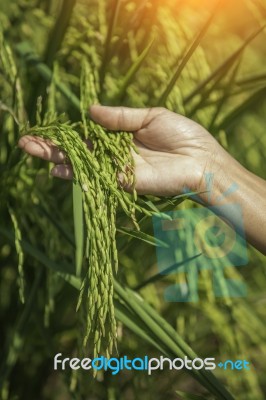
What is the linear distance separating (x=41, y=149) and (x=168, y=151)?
217mm

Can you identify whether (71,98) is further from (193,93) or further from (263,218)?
(263,218)

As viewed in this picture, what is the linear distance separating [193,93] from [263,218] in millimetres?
209

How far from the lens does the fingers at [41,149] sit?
2.71ft

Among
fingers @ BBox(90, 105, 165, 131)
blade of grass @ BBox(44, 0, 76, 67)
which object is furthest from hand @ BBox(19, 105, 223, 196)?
blade of grass @ BBox(44, 0, 76, 67)

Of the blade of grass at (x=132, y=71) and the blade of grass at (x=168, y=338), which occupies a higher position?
the blade of grass at (x=132, y=71)

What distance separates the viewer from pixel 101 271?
64 cm

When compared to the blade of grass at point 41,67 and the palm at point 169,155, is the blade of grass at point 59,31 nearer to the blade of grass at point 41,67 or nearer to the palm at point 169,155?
the blade of grass at point 41,67

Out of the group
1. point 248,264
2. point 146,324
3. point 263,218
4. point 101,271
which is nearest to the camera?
point 101,271

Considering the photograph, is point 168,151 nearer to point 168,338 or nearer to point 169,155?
point 169,155

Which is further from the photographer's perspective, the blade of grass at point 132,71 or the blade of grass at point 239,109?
the blade of grass at point 239,109

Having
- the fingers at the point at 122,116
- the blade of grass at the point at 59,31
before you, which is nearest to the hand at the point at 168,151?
the fingers at the point at 122,116

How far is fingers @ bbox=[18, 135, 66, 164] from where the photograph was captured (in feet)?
2.71

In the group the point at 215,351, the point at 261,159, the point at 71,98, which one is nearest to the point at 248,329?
the point at 215,351

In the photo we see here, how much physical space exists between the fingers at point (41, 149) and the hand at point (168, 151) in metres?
0.10
